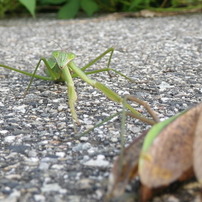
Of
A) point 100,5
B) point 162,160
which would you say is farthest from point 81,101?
point 100,5

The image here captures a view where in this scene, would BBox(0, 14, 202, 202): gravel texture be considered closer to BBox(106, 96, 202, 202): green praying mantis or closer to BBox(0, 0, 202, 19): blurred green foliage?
BBox(106, 96, 202, 202): green praying mantis

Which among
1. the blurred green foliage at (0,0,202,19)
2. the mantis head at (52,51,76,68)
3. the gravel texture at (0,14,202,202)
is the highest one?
the mantis head at (52,51,76,68)

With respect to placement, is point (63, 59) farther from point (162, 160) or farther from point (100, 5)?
point (100, 5)

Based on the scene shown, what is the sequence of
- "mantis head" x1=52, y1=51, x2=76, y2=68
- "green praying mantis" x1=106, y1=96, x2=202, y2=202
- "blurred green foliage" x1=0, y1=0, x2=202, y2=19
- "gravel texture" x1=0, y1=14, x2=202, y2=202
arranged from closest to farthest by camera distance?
"green praying mantis" x1=106, y1=96, x2=202, y2=202 → "gravel texture" x1=0, y1=14, x2=202, y2=202 → "mantis head" x1=52, y1=51, x2=76, y2=68 → "blurred green foliage" x1=0, y1=0, x2=202, y2=19

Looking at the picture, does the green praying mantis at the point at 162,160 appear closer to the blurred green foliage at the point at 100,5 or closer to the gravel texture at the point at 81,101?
the gravel texture at the point at 81,101

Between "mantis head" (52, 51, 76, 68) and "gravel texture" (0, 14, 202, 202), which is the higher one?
"mantis head" (52, 51, 76, 68)

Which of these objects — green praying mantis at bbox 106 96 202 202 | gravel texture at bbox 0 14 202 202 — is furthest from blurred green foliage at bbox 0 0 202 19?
green praying mantis at bbox 106 96 202 202
